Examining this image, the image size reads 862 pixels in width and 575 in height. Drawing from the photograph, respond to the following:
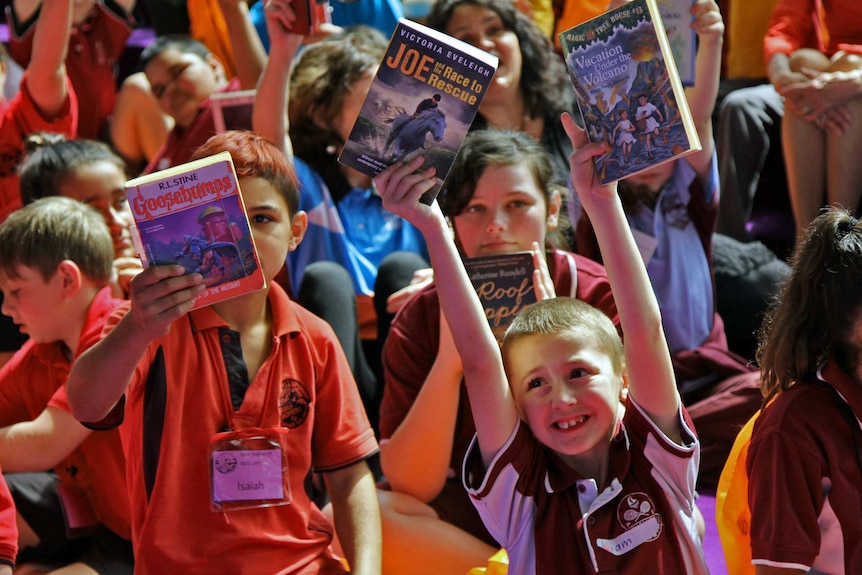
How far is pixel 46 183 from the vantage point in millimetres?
2965

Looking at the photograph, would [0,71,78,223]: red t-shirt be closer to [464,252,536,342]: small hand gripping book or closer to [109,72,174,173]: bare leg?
[109,72,174,173]: bare leg

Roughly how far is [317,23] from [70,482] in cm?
137

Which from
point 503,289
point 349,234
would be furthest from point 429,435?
point 349,234

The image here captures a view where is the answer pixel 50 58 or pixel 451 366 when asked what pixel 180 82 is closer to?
pixel 50 58

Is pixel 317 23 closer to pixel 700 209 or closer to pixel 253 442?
pixel 700 209

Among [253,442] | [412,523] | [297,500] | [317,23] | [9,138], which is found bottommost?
[412,523]

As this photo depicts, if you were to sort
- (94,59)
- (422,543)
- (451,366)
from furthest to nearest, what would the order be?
(94,59) < (422,543) < (451,366)

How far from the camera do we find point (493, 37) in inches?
134

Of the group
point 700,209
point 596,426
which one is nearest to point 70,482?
point 596,426

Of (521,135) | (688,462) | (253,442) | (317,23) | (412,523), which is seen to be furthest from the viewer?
(317,23)

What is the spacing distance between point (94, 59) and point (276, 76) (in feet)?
5.98

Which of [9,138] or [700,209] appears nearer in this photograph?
[700,209]

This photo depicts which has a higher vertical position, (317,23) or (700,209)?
(317,23)

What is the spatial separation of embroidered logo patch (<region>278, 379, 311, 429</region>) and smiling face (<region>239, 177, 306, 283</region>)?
21 centimetres
